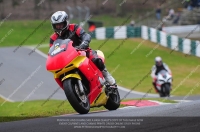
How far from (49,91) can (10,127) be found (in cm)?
1502

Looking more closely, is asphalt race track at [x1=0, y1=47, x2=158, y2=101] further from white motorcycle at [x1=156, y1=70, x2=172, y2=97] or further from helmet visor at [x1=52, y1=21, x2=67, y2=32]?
helmet visor at [x1=52, y1=21, x2=67, y2=32]

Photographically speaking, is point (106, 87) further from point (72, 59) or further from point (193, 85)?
point (193, 85)

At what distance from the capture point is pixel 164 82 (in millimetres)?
18094

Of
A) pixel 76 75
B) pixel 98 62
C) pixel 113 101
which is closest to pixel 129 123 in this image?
pixel 76 75

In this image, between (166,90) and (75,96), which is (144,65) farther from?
(75,96)

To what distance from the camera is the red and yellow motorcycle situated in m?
8.64

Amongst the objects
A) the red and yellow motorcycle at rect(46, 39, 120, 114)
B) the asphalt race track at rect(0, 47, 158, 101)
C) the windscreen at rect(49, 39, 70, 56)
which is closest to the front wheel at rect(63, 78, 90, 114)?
the red and yellow motorcycle at rect(46, 39, 120, 114)

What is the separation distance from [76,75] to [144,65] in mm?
21010

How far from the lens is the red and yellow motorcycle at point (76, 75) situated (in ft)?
28.3

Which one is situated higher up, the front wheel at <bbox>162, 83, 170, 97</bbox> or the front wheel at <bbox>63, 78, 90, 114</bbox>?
the front wheel at <bbox>63, 78, 90, 114</bbox>

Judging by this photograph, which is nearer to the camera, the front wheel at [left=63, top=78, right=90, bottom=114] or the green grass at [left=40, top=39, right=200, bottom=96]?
the front wheel at [left=63, top=78, right=90, bottom=114]

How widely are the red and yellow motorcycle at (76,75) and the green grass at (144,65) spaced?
40.1 feet

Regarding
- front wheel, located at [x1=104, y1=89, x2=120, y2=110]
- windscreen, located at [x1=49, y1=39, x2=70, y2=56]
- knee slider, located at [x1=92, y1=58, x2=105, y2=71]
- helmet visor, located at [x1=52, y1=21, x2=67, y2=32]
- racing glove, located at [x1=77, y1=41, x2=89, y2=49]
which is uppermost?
helmet visor, located at [x1=52, y1=21, x2=67, y2=32]

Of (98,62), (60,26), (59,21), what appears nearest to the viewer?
(59,21)
